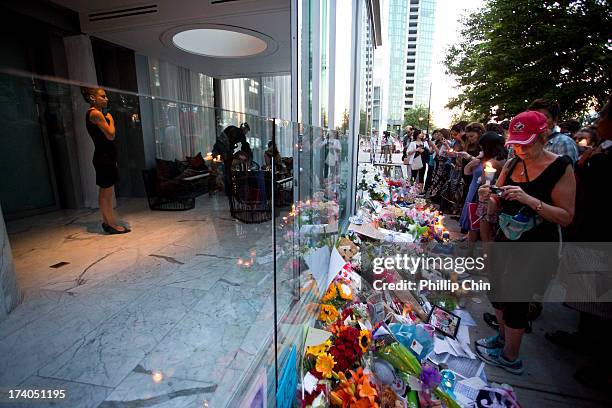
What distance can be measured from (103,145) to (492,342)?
8.34ft

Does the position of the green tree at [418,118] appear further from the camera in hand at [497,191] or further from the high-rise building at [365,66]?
the camera in hand at [497,191]

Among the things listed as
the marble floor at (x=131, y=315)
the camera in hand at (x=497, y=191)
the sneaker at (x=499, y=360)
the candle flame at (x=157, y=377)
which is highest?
the camera in hand at (x=497, y=191)

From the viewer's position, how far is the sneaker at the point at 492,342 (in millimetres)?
2131

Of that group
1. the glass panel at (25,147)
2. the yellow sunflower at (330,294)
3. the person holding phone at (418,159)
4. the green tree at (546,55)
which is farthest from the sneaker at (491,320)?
the green tree at (546,55)

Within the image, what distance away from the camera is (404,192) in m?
6.01

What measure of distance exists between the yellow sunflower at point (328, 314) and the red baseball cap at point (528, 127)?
4.71 feet

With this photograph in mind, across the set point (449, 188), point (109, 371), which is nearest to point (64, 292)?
point (109, 371)

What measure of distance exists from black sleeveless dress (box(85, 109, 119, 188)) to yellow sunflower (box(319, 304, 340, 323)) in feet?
4.43

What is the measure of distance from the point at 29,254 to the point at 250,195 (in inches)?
54.8

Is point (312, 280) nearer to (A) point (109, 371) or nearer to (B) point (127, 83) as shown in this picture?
(A) point (109, 371)

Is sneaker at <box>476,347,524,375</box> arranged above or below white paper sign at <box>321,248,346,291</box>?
below

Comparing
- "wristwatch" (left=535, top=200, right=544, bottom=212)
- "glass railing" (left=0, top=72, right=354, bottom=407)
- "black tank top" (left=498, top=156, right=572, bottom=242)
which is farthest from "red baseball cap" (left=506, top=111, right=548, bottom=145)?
"glass railing" (left=0, top=72, right=354, bottom=407)

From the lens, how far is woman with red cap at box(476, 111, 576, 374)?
167cm

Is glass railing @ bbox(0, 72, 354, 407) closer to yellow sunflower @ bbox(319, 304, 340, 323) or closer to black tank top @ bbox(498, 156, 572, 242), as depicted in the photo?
yellow sunflower @ bbox(319, 304, 340, 323)
